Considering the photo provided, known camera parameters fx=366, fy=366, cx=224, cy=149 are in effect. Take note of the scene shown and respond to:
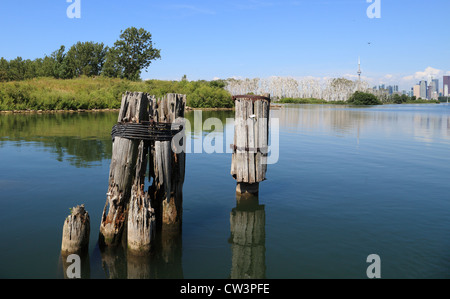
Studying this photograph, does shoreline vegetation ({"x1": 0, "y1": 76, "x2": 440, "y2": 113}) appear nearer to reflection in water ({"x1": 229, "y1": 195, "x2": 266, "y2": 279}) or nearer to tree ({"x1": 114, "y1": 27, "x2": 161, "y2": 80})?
tree ({"x1": 114, "y1": 27, "x2": 161, "y2": 80})

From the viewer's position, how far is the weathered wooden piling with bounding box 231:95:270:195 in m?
9.18

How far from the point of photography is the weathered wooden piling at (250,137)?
9180 millimetres

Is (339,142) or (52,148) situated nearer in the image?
(52,148)

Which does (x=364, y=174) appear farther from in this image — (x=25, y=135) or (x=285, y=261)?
(x=25, y=135)

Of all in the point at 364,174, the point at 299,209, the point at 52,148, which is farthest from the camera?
the point at 52,148

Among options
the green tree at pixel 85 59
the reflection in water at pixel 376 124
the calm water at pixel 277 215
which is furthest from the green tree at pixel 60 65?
the calm water at pixel 277 215

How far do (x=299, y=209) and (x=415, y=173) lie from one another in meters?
6.51

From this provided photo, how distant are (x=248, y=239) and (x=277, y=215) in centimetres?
161

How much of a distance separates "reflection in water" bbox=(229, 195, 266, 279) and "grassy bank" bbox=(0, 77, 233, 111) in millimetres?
43575

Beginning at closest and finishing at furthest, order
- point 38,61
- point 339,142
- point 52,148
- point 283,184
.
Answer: point 283,184, point 52,148, point 339,142, point 38,61

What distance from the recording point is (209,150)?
1859 centimetres

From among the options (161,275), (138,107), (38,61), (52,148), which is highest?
(38,61)

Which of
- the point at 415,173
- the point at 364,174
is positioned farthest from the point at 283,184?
the point at 415,173

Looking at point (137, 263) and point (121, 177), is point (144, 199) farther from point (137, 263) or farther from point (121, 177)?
point (137, 263)
